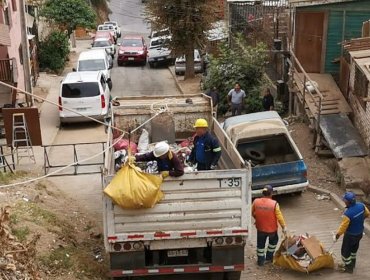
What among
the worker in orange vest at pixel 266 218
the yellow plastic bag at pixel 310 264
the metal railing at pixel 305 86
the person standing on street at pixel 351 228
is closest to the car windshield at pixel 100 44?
the metal railing at pixel 305 86

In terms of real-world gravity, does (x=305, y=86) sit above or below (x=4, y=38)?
below

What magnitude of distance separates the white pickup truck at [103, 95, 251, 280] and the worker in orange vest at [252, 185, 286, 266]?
109 cm

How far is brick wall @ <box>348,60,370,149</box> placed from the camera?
1545 cm

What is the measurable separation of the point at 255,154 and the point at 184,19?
15115 millimetres

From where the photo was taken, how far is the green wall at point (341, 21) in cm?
1955

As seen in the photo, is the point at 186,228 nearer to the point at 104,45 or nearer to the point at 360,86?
the point at 360,86

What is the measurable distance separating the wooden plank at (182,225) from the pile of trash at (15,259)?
1.17m

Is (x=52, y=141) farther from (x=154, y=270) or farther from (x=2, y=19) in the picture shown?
(x=154, y=270)

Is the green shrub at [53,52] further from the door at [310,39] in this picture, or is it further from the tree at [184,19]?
the door at [310,39]

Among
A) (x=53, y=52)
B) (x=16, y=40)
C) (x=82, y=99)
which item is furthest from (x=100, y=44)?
(x=82, y=99)

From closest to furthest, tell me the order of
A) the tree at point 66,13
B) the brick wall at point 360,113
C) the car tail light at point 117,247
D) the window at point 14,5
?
1. the car tail light at point 117,247
2. the brick wall at point 360,113
3. the window at point 14,5
4. the tree at point 66,13

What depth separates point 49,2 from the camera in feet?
135

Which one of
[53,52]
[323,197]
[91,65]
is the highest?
[323,197]

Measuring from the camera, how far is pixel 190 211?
8.30 metres
